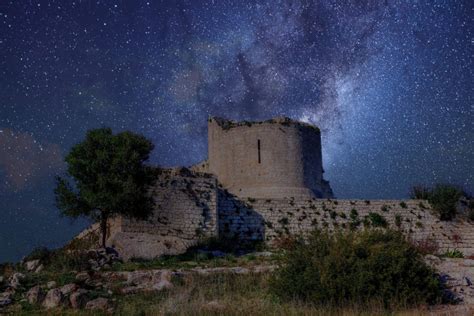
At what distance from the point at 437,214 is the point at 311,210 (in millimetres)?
7846

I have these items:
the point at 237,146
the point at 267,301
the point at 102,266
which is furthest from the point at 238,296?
the point at 237,146

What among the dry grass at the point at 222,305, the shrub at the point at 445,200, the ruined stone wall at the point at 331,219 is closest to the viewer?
the dry grass at the point at 222,305

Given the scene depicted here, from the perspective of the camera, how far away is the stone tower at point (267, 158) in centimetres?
3231

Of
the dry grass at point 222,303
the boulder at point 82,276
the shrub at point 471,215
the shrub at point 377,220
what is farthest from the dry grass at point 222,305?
the shrub at point 471,215

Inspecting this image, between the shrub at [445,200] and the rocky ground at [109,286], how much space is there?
13.8 m

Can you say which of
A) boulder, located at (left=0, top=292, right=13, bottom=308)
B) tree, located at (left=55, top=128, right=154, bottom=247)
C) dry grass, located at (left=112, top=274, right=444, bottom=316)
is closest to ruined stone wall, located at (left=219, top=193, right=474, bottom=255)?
tree, located at (left=55, top=128, right=154, bottom=247)

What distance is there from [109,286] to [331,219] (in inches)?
682

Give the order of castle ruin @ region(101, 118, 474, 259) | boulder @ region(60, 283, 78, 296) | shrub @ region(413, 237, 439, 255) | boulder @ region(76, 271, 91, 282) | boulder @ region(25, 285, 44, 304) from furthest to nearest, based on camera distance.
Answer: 1. castle ruin @ region(101, 118, 474, 259)
2. boulder @ region(76, 271, 91, 282)
3. shrub @ region(413, 237, 439, 255)
4. boulder @ region(60, 283, 78, 296)
5. boulder @ region(25, 285, 44, 304)

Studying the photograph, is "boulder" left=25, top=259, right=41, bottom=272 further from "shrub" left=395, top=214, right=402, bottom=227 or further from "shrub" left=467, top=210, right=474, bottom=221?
"shrub" left=467, top=210, right=474, bottom=221

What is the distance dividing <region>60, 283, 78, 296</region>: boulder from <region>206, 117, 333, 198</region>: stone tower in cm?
1963

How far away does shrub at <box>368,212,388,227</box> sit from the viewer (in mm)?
28938

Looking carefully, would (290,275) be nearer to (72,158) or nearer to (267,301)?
(267,301)

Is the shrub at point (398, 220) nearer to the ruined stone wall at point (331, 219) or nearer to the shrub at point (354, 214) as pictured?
the ruined stone wall at point (331, 219)

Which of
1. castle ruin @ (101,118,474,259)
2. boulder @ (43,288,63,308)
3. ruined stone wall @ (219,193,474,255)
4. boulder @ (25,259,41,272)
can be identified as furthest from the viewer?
ruined stone wall @ (219,193,474,255)
